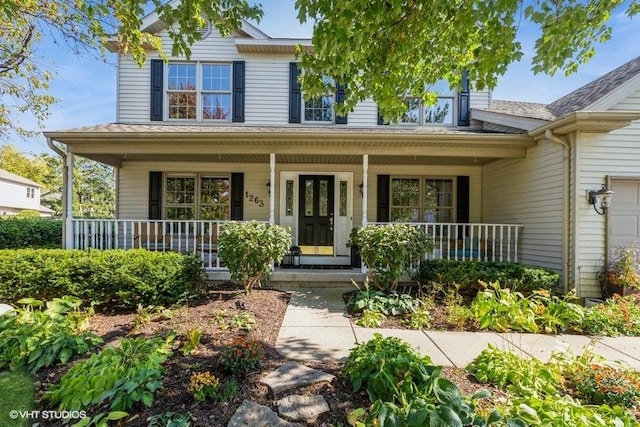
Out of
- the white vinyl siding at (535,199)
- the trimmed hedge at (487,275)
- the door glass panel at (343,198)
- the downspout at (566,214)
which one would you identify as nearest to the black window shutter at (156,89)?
the door glass panel at (343,198)

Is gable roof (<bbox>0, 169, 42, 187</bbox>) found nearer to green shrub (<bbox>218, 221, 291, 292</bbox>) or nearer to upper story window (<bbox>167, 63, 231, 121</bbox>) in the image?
upper story window (<bbox>167, 63, 231, 121</bbox>)

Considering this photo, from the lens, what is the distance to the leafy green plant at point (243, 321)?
13.6 feet

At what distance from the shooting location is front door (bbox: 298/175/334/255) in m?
8.34

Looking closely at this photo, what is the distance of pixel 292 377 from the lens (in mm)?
2828

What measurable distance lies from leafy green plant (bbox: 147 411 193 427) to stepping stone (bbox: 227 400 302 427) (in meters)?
0.29

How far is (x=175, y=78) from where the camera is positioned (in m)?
8.66

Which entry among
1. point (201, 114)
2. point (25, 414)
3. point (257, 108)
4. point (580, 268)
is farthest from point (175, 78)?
point (580, 268)

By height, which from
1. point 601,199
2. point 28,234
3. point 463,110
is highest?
point 463,110

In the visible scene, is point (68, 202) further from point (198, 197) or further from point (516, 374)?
point (516, 374)

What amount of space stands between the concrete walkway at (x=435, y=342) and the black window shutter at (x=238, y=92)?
583cm

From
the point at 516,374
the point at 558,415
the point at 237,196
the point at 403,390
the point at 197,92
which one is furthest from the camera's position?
the point at 197,92

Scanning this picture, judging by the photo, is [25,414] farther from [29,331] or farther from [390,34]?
[390,34]

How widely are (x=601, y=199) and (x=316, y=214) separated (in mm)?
5707

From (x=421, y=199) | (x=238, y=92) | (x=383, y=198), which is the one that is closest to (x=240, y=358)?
(x=383, y=198)
